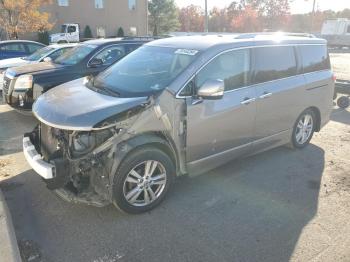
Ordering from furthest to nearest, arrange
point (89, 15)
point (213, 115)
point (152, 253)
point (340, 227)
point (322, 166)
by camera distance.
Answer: point (89, 15) < point (322, 166) < point (213, 115) < point (340, 227) < point (152, 253)

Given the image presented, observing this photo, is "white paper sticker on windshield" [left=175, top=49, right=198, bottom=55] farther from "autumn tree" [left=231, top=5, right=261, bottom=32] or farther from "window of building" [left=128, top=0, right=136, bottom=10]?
"autumn tree" [left=231, top=5, right=261, bottom=32]

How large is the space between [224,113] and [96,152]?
5.37 feet

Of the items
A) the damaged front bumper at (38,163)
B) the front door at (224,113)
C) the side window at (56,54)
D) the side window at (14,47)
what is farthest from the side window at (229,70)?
the side window at (14,47)

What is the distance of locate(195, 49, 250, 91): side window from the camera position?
4.02 m

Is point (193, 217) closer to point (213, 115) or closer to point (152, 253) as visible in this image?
point (152, 253)

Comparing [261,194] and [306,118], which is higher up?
[306,118]

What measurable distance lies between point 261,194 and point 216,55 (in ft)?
5.85

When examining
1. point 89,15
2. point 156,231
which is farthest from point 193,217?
point 89,15

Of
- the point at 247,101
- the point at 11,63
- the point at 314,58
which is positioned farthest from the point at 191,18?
the point at 247,101

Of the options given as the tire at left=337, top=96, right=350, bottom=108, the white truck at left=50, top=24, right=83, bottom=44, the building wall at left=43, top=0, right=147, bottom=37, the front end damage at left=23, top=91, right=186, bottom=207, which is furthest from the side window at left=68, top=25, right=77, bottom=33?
the front end damage at left=23, top=91, right=186, bottom=207

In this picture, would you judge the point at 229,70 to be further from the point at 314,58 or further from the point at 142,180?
the point at 314,58

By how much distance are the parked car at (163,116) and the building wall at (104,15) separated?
31409mm

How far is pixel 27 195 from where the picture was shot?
419 centimetres

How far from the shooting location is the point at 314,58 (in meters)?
5.57
